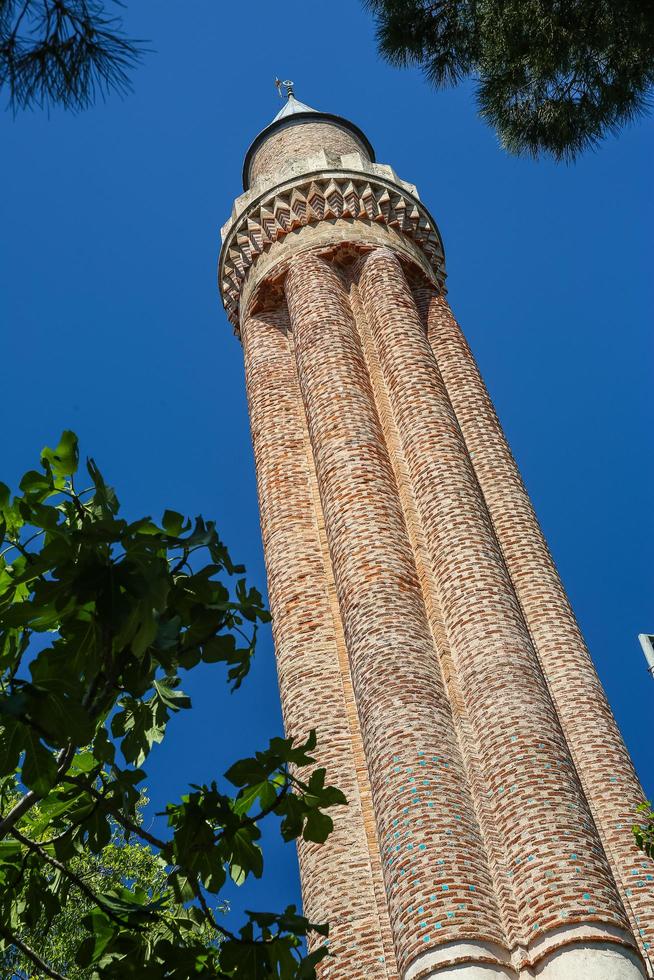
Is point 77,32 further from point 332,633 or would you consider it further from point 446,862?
point 332,633

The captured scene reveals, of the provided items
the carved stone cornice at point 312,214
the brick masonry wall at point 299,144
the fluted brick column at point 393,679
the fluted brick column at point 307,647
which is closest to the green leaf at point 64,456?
the fluted brick column at point 393,679

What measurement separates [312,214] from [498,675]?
755cm

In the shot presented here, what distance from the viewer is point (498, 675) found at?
9.25 m

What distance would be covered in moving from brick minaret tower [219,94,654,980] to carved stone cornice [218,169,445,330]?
0.03m

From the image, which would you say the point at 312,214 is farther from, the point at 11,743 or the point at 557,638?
the point at 11,743

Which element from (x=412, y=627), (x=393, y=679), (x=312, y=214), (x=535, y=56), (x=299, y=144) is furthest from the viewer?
(x=299, y=144)

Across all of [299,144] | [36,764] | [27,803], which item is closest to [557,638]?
[27,803]

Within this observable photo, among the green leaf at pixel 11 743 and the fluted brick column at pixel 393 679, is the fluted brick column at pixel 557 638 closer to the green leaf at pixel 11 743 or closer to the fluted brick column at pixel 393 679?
the fluted brick column at pixel 393 679

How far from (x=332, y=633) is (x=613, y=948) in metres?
4.35

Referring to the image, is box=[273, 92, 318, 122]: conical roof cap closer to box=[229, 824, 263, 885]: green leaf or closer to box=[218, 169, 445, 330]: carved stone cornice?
box=[218, 169, 445, 330]: carved stone cornice

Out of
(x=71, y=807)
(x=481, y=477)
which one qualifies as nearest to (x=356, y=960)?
(x=71, y=807)

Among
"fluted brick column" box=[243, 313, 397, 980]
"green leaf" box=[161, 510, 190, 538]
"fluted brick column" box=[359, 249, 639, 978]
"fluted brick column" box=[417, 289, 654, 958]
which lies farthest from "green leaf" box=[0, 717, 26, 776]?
"fluted brick column" box=[417, 289, 654, 958]

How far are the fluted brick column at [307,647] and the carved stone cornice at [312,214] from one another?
1.02 metres

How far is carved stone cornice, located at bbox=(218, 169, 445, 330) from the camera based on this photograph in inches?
580
